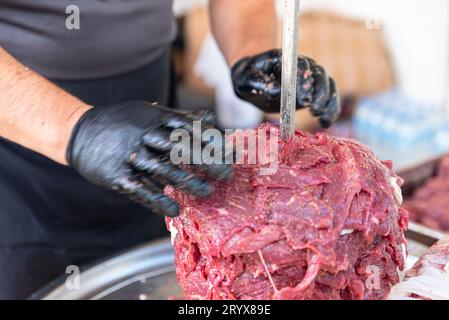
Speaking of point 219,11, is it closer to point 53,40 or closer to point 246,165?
point 53,40

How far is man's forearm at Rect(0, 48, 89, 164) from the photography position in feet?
4.62

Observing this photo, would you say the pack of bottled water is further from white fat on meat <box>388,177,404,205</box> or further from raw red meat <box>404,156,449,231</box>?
white fat on meat <box>388,177,404,205</box>

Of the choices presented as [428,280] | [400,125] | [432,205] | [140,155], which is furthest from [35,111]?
[400,125]

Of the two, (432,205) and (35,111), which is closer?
(35,111)

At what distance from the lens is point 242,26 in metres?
2.40

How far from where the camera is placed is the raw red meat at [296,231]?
1.23m

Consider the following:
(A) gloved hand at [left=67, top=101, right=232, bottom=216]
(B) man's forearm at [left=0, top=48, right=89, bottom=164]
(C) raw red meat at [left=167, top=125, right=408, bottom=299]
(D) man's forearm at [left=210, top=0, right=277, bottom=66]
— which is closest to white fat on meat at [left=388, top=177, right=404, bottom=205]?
(C) raw red meat at [left=167, top=125, right=408, bottom=299]

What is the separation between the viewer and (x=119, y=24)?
2057mm

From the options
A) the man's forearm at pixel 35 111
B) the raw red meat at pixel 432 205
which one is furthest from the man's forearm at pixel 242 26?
the raw red meat at pixel 432 205

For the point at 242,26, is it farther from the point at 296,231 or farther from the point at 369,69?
the point at 369,69

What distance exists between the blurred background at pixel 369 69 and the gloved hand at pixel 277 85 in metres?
2.23

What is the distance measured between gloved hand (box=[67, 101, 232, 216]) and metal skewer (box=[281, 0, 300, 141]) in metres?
0.20

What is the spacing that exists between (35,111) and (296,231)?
2.32ft
